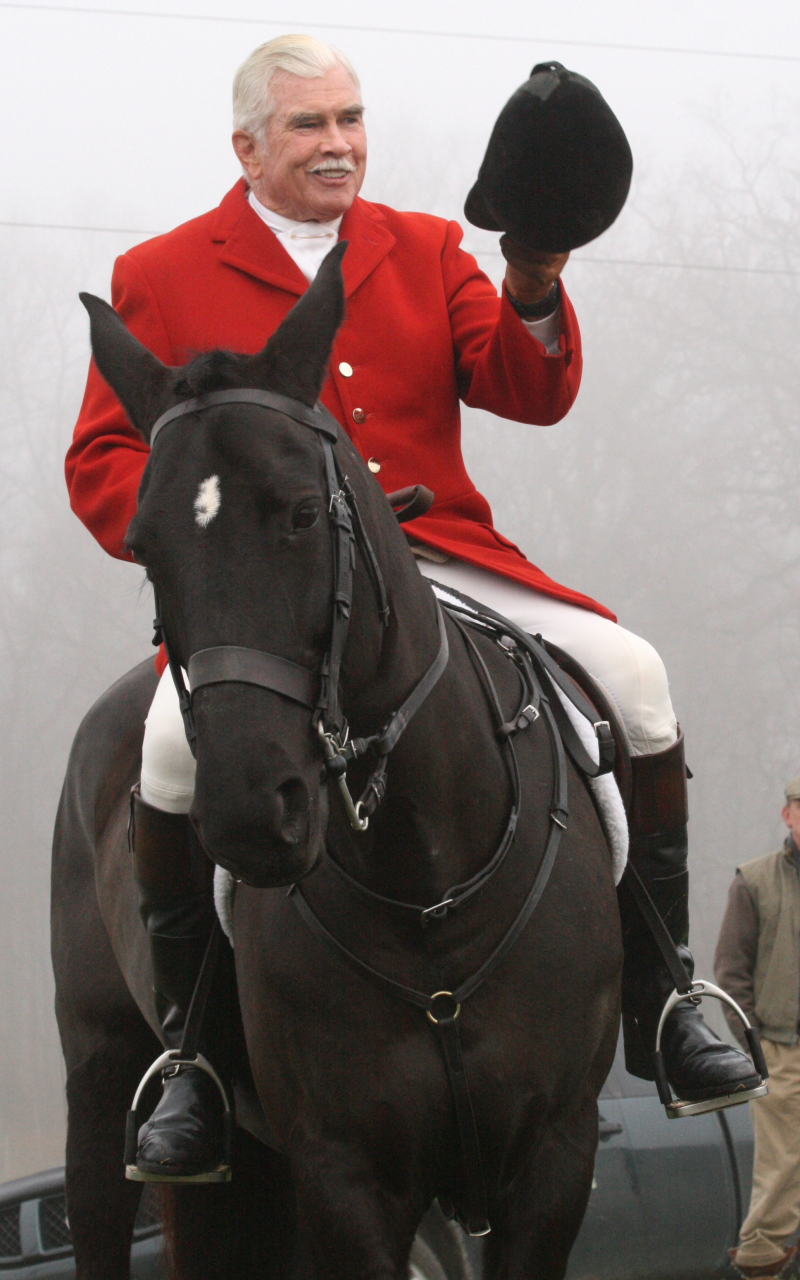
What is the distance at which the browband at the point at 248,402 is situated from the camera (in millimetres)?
2535

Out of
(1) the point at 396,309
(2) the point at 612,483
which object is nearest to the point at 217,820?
(1) the point at 396,309

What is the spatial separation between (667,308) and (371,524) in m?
7.43

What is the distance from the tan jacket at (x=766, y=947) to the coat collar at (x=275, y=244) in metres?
4.65

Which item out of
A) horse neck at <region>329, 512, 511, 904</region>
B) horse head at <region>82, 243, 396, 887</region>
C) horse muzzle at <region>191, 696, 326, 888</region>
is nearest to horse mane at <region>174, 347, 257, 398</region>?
horse head at <region>82, 243, 396, 887</region>

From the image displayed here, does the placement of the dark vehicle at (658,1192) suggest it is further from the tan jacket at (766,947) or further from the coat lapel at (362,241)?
the coat lapel at (362,241)

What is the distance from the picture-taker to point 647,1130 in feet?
23.5

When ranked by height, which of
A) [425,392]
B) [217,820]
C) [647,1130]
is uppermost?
[425,392]

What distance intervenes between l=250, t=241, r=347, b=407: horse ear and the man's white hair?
1.26 m

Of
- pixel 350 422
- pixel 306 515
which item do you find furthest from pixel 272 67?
pixel 306 515

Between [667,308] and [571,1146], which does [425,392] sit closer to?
[571,1146]

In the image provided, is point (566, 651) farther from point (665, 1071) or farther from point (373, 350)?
point (665, 1071)

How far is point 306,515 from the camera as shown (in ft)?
8.13

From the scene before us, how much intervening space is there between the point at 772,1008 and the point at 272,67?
5.26m

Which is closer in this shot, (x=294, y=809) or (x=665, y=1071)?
(x=294, y=809)
